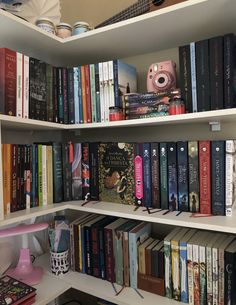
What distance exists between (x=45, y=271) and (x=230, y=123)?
1.06 meters

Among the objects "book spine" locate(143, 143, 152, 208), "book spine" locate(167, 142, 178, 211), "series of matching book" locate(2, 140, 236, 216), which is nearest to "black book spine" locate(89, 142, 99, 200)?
"series of matching book" locate(2, 140, 236, 216)

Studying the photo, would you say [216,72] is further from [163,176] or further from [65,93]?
[65,93]

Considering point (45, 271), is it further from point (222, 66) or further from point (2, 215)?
point (222, 66)

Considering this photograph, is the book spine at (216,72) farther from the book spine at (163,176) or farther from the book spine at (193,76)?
the book spine at (163,176)

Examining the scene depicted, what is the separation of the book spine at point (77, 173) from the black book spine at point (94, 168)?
6cm

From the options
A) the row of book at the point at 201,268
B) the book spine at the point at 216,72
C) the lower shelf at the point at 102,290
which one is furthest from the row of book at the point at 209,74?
the lower shelf at the point at 102,290

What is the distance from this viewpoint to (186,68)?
0.90 m

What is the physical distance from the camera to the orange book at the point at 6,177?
909mm

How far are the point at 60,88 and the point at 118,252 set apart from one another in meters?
0.75

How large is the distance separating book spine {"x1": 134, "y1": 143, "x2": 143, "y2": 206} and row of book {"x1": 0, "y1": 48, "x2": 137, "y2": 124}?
19cm

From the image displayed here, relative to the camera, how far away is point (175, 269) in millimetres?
914

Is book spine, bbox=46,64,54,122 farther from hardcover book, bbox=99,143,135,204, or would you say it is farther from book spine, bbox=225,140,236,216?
book spine, bbox=225,140,236,216

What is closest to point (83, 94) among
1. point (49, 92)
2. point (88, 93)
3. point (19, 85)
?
point (88, 93)

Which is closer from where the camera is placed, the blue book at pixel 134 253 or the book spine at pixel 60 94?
the blue book at pixel 134 253
